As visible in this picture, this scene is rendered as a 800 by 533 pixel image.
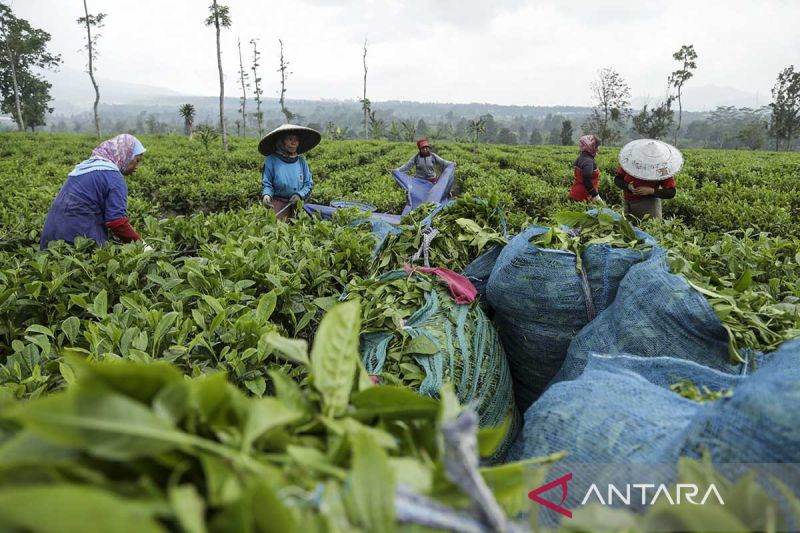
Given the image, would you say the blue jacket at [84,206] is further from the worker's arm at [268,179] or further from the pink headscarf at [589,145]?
the pink headscarf at [589,145]

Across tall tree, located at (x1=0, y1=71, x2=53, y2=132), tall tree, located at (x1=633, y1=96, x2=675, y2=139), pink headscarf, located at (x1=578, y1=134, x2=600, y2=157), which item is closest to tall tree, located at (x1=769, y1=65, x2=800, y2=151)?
tall tree, located at (x1=633, y1=96, x2=675, y2=139)

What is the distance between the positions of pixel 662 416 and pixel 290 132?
4418 mm

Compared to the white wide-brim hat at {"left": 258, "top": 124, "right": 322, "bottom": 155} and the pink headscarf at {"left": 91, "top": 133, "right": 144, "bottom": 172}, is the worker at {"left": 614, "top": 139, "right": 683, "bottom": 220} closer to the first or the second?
the white wide-brim hat at {"left": 258, "top": 124, "right": 322, "bottom": 155}

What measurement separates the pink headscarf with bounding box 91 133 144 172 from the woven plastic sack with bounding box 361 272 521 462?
251 centimetres

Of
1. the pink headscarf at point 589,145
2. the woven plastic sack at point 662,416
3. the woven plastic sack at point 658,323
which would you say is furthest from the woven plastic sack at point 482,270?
the pink headscarf at point 589,145

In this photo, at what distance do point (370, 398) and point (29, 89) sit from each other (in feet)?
166

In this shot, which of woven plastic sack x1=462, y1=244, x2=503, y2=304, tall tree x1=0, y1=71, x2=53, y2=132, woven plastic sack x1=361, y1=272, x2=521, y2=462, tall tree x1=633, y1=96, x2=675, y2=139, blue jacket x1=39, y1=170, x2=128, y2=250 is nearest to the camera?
woven plastic sack x1=361, y1=272, x2=521, y2=462

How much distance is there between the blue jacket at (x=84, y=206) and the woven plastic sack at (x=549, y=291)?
102 inches

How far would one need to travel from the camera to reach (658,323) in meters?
1.53

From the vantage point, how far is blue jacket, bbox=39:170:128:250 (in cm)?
304

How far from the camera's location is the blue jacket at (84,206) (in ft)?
9.97

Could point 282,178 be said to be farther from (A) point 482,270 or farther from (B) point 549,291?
(B) point 549,291

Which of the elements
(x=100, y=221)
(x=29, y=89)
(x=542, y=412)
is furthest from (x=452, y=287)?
(x=29, y=89)

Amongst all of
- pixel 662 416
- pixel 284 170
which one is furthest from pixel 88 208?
pixel 662 416
